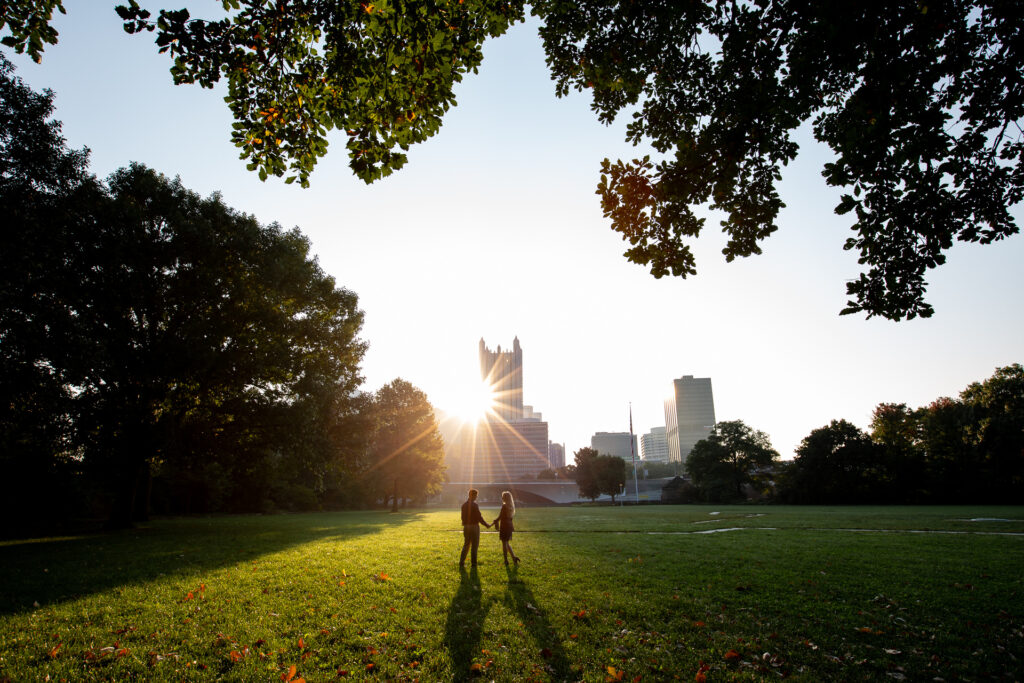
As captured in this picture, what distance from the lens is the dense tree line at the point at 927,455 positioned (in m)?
47.2

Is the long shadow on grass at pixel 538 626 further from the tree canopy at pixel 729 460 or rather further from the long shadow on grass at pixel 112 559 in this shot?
the tree canopy at pixel 729 460

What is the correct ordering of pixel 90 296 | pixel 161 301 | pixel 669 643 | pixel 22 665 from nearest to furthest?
pixel 22 665 → pixel 669 643 → pixel 90 296 → pixel 161 301

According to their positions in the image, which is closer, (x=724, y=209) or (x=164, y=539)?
(x=724, y=209)

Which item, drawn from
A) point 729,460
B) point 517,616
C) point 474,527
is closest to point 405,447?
point 474,527

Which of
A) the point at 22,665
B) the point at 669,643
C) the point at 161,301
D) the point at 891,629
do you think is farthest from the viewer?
the point at 161,301

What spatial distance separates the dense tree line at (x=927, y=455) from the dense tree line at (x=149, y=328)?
197ft

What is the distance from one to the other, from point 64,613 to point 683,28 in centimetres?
1322

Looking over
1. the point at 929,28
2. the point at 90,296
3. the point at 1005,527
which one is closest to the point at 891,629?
the point at 929,28

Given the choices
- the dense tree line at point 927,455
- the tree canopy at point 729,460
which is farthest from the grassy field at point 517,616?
the tree canopy at point 729,460

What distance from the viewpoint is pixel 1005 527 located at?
19.8 meters

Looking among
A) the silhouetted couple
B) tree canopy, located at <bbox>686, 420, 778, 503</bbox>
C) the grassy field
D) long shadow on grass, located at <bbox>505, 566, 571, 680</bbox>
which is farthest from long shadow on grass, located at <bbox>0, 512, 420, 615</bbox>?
tree canopy, located at <bbox>686, 420, 778, 503</bbox>

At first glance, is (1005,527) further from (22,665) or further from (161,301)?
(161,301)

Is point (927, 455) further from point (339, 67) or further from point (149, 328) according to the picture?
point (149, 328)

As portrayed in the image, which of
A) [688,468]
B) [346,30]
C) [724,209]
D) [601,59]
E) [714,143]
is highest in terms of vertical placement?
[601,59]
